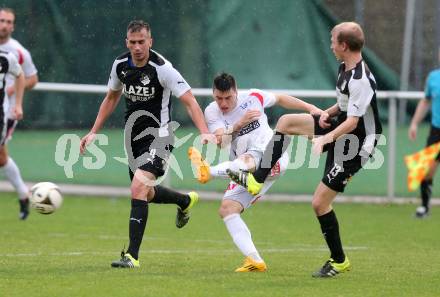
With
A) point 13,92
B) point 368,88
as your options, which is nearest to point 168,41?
point 13,92

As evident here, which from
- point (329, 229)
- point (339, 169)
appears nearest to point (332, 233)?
point (329, 229)

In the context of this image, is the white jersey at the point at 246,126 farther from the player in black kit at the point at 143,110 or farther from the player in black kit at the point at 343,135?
the player in black kit at the point at 343,135

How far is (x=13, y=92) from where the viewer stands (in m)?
13.9

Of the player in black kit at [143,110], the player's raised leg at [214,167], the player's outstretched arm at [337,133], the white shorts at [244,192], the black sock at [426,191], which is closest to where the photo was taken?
the player's outstretched arm at [337,133]

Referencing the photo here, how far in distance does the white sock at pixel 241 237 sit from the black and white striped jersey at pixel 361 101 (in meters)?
1.26

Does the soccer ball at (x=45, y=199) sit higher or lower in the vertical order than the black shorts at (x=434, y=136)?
higher

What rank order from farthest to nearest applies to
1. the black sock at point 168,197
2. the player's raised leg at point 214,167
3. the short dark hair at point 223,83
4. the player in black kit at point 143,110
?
the black sock at point 168,197, the player in black kit at point 143,110, the short dark hair at point 223,83, the player's raised leg at point 214,167

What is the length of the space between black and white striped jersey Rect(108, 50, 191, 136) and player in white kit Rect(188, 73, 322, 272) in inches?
15.6

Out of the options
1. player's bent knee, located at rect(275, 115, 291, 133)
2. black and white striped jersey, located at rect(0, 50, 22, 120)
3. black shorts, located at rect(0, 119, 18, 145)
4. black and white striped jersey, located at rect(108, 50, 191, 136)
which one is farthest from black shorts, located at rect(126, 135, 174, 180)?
black shorts, located at rect(0, 119, 18, 145)

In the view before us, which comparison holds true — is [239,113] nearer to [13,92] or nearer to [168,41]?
[13,92]

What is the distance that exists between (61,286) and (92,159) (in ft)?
29.4

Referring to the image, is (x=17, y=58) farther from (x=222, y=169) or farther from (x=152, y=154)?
(x=222, y=169)

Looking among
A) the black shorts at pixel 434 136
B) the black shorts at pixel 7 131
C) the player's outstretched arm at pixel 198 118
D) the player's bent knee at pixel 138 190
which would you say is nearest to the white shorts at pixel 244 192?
the player's outstretched arm at pixel 198 118

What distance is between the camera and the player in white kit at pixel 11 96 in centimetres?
1324
